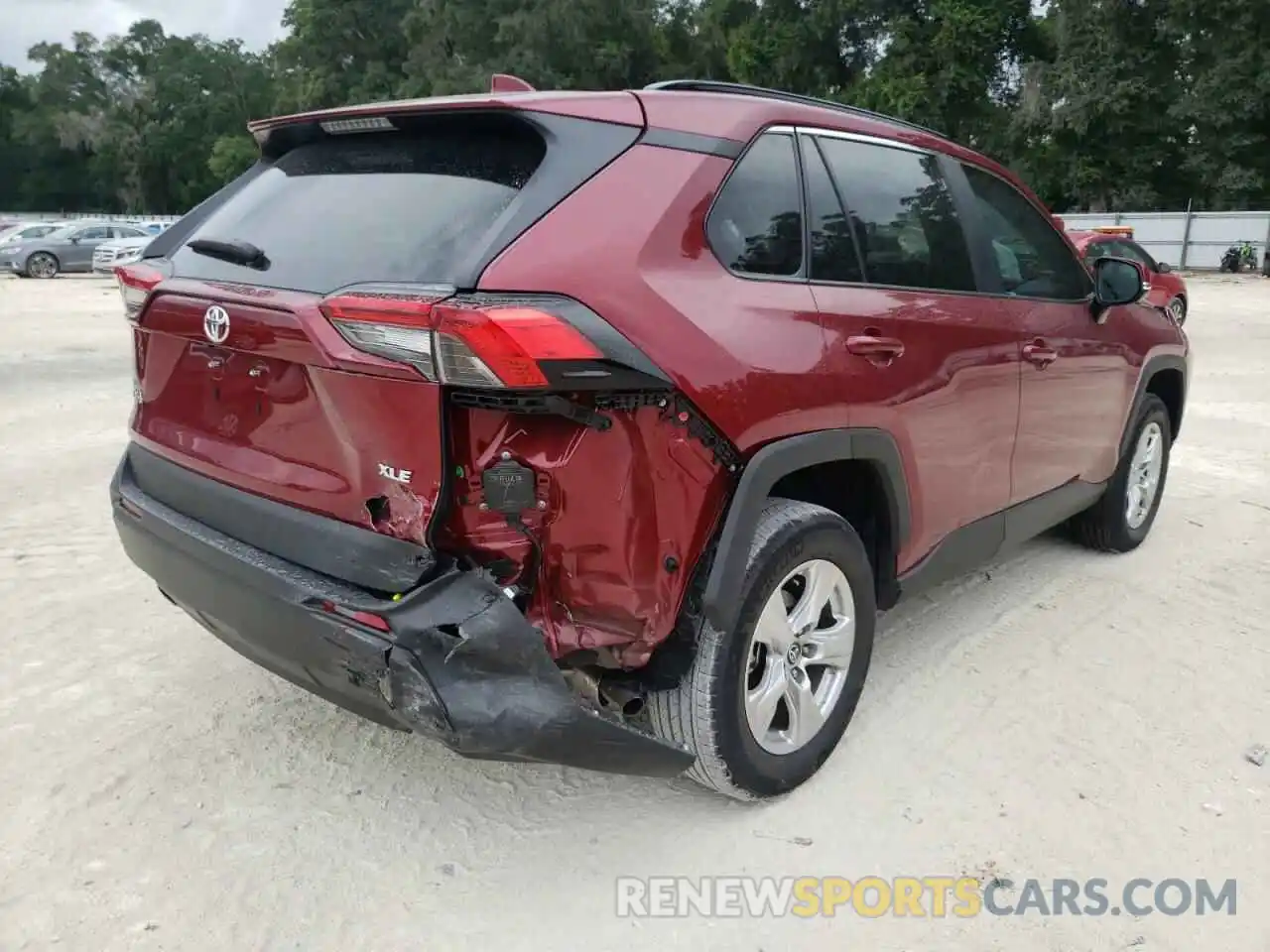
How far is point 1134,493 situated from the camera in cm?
484

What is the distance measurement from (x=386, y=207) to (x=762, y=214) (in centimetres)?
95

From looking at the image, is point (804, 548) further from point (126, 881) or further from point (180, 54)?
point (180, 54)

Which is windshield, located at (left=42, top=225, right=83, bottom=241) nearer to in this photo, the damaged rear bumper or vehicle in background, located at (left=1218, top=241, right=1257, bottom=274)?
the damaged rear bumper

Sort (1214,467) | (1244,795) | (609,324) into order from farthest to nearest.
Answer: (1214,467) → (1244,795) → (609,324)

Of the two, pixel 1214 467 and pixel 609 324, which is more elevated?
pixel 609 324

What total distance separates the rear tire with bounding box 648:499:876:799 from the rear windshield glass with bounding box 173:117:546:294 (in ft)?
3.41

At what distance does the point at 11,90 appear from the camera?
2857 inches

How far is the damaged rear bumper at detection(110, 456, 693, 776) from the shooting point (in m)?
2.07

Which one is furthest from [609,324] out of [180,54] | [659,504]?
[180,54]

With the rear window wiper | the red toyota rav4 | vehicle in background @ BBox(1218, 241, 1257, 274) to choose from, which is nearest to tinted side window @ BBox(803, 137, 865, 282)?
the red toyota rav4

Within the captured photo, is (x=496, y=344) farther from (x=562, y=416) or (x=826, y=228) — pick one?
(x=826, y=228)

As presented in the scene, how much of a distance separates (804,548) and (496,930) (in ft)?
3.92

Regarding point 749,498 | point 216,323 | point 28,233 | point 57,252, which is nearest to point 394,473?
point 216,323

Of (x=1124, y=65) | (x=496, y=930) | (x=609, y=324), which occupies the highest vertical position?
(x=1124, y=65)
